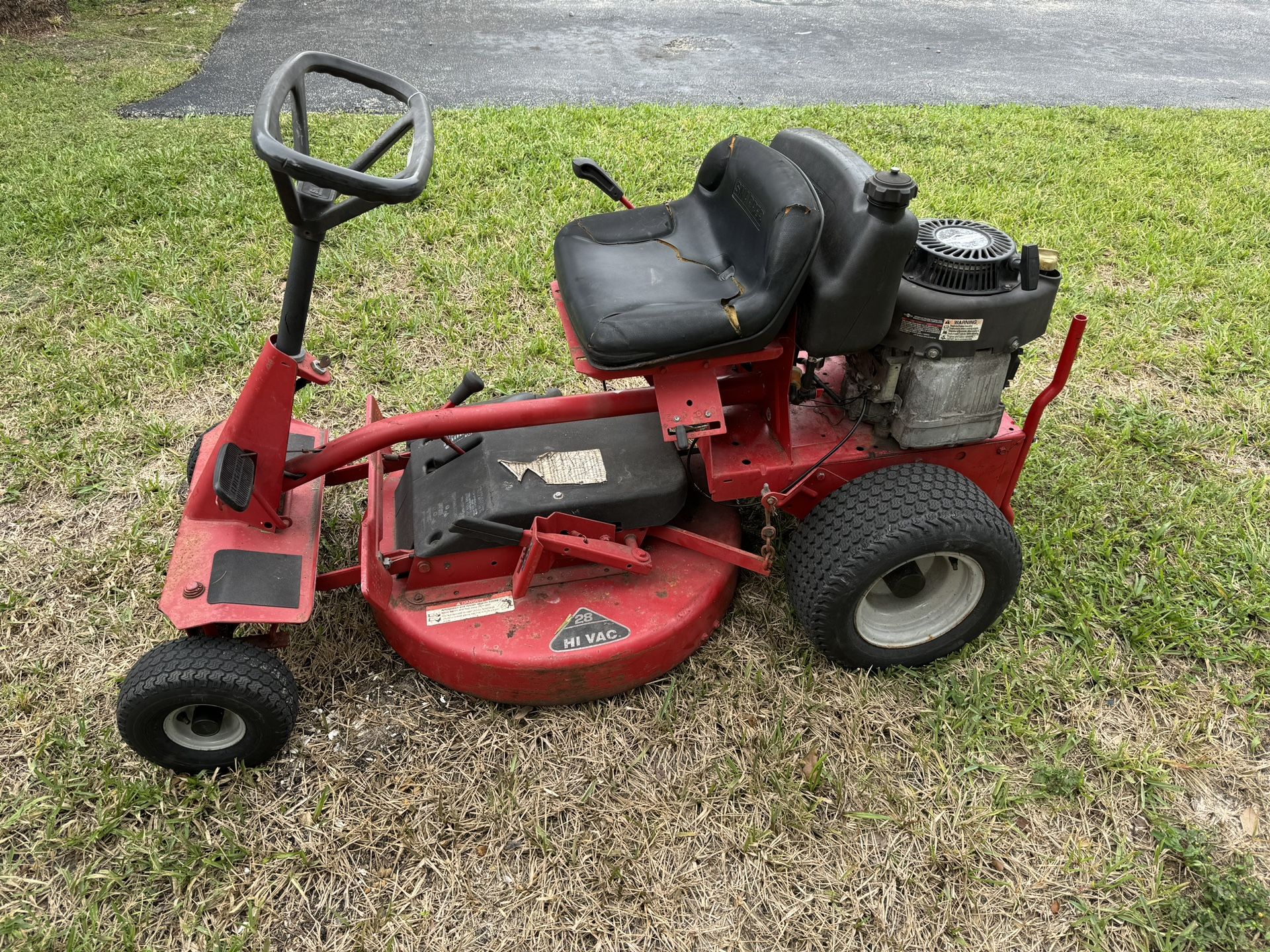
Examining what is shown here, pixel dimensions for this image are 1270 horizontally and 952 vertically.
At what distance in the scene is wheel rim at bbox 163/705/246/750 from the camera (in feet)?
6.96

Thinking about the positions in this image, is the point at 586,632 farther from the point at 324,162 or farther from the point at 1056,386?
→ the point at 1056,386

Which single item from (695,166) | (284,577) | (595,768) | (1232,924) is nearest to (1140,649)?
(1232,924)

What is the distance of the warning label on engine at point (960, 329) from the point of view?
6.94ft

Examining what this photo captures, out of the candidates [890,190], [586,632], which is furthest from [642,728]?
[890,190]

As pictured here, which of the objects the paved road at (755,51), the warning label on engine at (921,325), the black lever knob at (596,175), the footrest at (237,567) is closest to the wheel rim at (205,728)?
the footrest at (237,567)

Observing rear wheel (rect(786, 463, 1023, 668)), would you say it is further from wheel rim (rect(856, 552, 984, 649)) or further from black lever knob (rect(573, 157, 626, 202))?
black lever knob (rect(573, 157, 626, 202))

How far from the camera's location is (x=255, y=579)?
84.0 inches

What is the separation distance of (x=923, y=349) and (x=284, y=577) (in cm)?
167

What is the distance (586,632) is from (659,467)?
486 mm

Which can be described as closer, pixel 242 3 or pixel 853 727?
pixel 853 727

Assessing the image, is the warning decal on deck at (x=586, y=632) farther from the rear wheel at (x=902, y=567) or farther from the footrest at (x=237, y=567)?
the footrest at (x=237, y=567)

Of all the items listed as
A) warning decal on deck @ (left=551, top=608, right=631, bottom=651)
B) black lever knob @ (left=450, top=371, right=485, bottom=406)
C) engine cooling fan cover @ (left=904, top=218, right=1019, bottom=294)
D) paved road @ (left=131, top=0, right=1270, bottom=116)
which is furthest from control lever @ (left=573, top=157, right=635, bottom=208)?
paved road @ (left=131, top=0, right=1270, bottom=116)

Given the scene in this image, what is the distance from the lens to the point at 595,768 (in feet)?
7.35

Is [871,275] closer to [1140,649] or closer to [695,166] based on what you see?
[1140,649]
